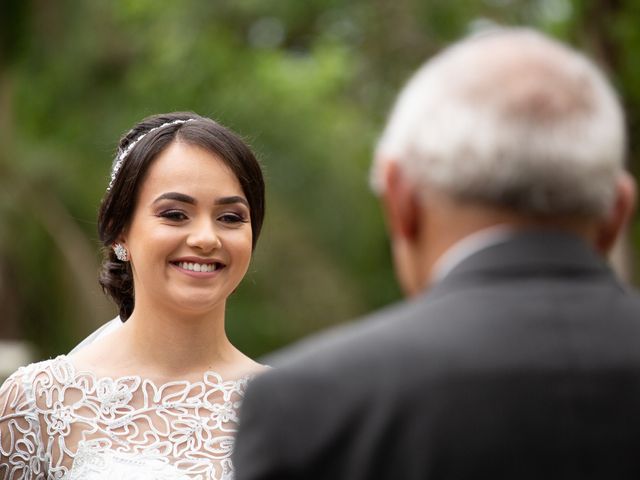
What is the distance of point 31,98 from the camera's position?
20.8 metres

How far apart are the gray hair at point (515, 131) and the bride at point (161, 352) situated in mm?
2236

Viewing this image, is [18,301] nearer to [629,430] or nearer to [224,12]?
[224,12]

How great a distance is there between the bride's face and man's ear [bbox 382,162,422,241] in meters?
2.17

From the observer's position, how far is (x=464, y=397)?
2.29 meters

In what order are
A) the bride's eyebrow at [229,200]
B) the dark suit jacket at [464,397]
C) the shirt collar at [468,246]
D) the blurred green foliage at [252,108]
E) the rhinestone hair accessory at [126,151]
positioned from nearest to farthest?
1. the dark suit jacket at [464,397]
2. the shirt collar at [468,246]
3. the bride's eyebrow at [229,200]
4. the rhinestone hair accessory at [126,151]
5. the blurred green foliage at [252,108]

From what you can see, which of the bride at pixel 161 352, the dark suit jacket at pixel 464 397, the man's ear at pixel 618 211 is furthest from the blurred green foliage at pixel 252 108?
the dark suit jacket at pixel 464 397

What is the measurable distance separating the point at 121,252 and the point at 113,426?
636mm

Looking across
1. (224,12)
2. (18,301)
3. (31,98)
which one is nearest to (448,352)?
(18,301)

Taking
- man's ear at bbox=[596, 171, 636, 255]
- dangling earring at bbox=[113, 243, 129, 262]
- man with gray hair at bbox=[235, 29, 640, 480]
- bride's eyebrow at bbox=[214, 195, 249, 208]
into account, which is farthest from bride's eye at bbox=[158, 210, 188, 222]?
man's ear at bbox=[596, 171, 636, 255]

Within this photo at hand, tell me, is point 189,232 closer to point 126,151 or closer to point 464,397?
point 126,151

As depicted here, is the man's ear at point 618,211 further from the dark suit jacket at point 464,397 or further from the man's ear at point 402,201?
the man's ear at point 402,201

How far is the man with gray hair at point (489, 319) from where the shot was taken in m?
2.28

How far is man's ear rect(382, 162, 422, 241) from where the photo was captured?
2.43 meters

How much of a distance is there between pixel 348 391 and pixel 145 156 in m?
2.60
